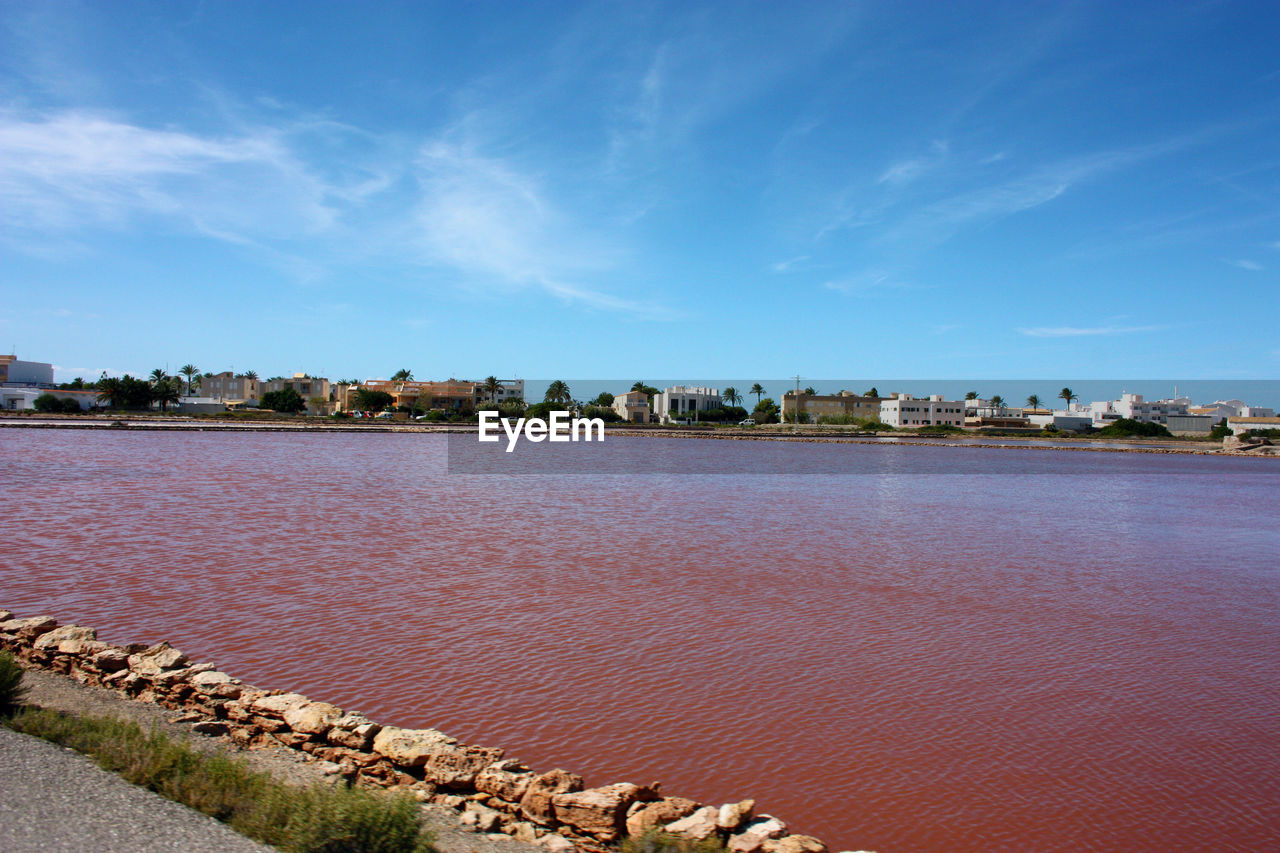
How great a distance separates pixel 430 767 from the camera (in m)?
5.50

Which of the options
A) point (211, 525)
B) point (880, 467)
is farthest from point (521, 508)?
point (880, 467)

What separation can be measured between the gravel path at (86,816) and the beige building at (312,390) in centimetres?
12662

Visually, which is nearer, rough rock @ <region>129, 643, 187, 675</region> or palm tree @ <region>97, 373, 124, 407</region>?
rough rock @ <region>129, 643, 187, 675</region>

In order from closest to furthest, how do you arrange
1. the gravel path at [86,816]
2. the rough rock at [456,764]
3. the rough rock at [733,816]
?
the gravel path at [86,816]
the rough rock at [733,816]
the rough rock at [456,764]

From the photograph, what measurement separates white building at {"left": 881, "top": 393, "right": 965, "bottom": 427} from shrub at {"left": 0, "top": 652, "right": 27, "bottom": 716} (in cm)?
12881

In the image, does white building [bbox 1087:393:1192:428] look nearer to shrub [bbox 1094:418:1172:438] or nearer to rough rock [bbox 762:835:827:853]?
shrub [bbox 1094:418:1172:438]

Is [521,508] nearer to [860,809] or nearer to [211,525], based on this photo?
[211,525]

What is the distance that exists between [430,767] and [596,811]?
4.31 feet

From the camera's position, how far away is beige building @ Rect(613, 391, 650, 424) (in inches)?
5251

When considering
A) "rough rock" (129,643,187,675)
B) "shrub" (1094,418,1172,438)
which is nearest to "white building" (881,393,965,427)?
"shrub" (1094,418,1172,438)

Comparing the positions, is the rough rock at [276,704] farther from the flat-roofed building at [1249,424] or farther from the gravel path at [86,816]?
the flat-roofed building at [1249,424]

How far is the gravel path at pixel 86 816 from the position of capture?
4.15 meters

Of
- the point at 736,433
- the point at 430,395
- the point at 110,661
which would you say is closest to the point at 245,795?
the point at 110,661

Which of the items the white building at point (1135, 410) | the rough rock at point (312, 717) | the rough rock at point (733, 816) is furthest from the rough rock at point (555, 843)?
the white building at point (1135, 410)
